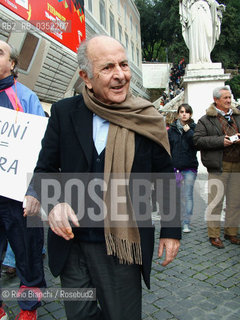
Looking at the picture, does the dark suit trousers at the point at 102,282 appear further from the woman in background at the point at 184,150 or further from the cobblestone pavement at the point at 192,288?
the woman in background at the point at 184,150

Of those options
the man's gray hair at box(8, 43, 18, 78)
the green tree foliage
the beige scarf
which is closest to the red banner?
the man's gray hair at box(8, 43, 18, 78)

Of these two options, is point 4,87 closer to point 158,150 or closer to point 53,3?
point 158,150

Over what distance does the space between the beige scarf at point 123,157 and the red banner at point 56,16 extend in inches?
307

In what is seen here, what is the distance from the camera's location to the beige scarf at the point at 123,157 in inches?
65.7

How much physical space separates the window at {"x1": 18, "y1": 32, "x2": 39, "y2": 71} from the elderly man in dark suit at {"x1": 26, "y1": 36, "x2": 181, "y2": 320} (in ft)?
29.2

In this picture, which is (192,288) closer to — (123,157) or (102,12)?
(123,157)

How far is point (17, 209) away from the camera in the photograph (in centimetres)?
245

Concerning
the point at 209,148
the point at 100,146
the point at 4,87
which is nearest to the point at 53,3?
the point at 209,148

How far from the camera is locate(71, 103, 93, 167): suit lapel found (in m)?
1.74

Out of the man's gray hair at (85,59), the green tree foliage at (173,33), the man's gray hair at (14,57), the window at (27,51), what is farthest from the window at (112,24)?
the man's gray hair at (85,59)

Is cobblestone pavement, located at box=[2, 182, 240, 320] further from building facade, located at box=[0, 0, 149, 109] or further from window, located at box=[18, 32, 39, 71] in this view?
window, located at box=[18, 32, 39, 71]

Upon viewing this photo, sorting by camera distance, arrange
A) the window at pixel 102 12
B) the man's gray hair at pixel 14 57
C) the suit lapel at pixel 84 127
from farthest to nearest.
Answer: the window at pixel 102 12, the man's gray hair at pixel 14 57, the suit lapel at pixel 84 127

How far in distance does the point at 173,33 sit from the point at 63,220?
45.7 m

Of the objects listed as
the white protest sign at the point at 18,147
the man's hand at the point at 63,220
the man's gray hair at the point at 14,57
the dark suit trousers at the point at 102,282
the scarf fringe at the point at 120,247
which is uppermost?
the man's gray hair at the point at 14,57
